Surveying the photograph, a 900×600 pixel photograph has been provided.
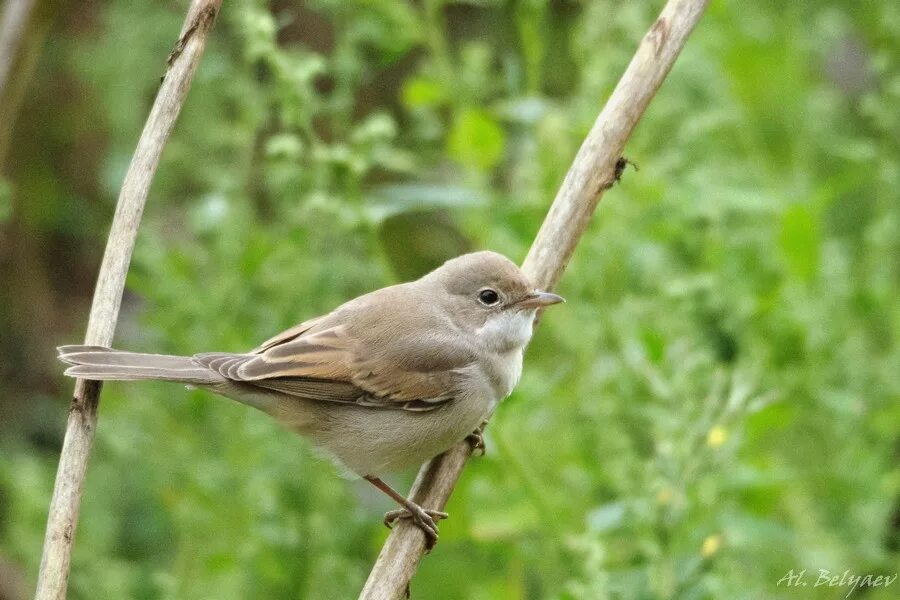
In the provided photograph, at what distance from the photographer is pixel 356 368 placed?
12.3ft

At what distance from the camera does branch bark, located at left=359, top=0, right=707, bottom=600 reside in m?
3.18

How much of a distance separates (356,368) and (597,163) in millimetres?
1088

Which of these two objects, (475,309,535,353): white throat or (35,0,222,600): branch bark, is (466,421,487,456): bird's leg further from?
(35,0,222,600): branch bark

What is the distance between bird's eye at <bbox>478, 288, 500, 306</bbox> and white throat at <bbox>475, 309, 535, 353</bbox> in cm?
5

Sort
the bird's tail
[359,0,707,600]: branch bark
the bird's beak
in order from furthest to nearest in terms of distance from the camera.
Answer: the bird's beak, [359,0,707,600]: branch bark, the bird's tail

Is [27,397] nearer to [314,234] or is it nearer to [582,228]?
[314,234]

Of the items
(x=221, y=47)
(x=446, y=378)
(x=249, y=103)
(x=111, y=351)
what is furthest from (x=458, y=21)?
(x=111, y=351)

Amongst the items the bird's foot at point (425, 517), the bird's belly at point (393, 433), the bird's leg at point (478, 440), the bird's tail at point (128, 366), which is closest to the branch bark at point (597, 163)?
the bird's foot at point (425, 517)

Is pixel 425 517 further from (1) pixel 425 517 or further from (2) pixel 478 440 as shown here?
(2) pixel 478 440

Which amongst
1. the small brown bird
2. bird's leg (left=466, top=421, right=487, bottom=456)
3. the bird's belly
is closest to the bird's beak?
the small brown bird

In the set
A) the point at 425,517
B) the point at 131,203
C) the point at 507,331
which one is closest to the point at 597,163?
the point at 507,331

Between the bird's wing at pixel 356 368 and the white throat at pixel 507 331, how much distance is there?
0.11 meters

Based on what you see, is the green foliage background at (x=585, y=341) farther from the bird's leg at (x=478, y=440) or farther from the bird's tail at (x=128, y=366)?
the bird's tail at (x=128, y=366)

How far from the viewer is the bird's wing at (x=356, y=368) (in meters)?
3.67
